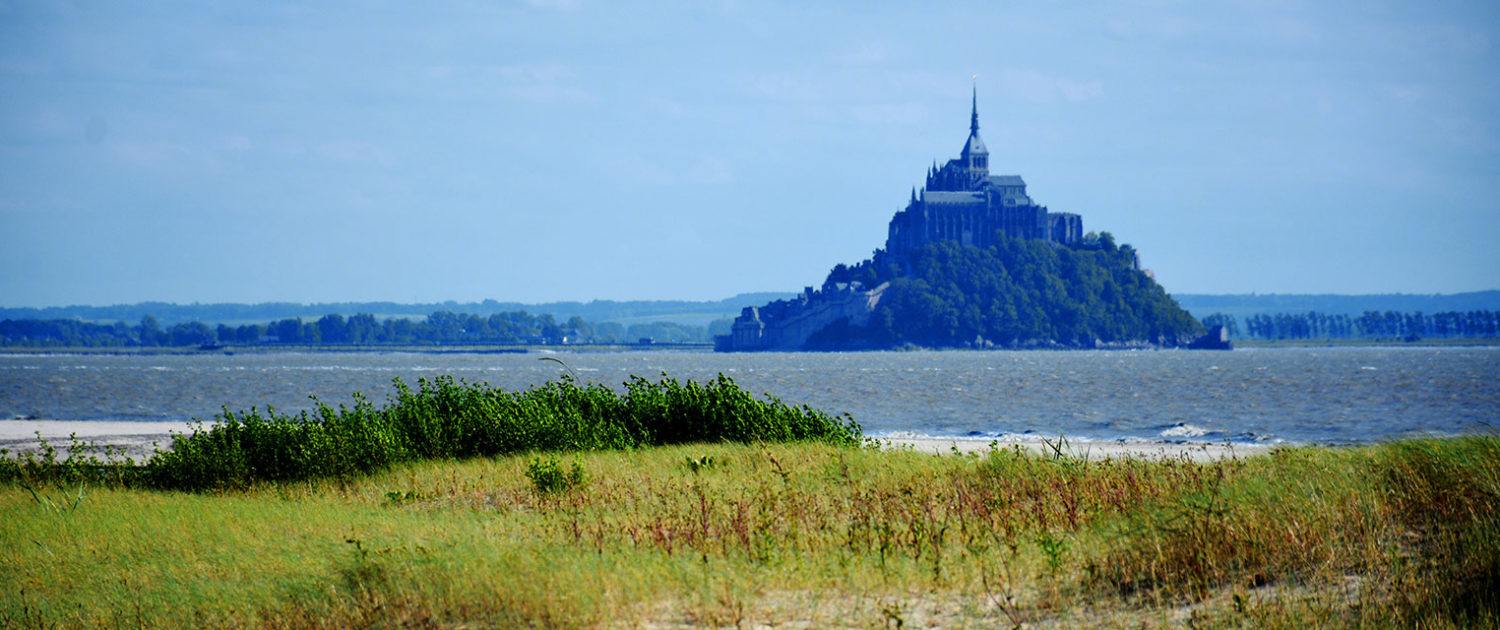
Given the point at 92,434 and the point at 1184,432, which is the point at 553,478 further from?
the point at 1184,432

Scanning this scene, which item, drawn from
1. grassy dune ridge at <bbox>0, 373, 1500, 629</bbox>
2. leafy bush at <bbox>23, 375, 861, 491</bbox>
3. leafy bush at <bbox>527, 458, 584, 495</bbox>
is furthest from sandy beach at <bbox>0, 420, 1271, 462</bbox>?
grassy dune ridge at <bbox>0, 373, 1500, 629</bbox>

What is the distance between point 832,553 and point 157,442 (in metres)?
27.7

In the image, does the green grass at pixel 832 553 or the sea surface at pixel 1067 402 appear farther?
the sea surface at pixel 1067 402

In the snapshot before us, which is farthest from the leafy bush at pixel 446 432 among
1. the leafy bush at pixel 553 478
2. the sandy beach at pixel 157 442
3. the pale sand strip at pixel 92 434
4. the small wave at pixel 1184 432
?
the small wave at pixel 1184 432

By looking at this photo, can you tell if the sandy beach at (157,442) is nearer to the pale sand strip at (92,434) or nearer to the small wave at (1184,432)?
the pale sand strip at (92,434)

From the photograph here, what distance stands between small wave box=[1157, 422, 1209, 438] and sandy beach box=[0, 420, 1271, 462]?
14.8ft

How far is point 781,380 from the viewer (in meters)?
105

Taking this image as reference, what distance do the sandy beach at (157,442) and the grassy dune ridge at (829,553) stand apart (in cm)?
1595

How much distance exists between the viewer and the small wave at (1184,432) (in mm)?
43859

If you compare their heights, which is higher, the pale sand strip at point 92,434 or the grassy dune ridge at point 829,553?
the grassy dune ridge at point 829,553

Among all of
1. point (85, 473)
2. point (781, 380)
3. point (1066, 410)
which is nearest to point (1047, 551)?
point (85, 473)

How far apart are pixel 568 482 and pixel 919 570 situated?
7.51m

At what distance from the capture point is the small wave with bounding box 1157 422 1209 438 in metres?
43.9

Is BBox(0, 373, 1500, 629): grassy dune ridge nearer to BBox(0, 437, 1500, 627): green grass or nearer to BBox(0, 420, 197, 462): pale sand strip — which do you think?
BBox(0, 437, 1500, 627): green grass
